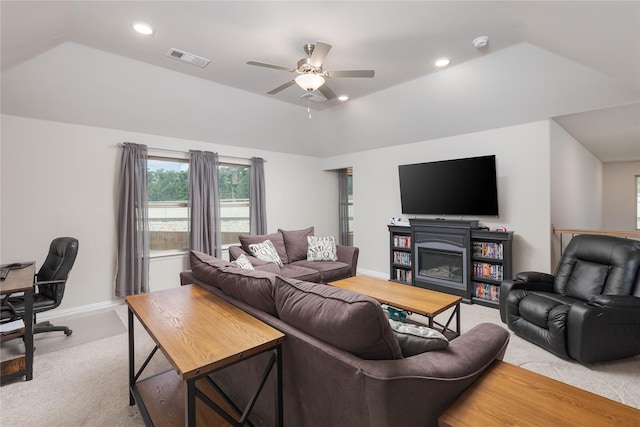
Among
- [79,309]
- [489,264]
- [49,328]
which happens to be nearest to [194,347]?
[49,328]

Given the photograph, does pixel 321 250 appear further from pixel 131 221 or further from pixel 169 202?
pixel 131 221

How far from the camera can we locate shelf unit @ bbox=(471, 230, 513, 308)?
12.7 ft

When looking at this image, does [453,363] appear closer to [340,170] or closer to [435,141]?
[435,141]

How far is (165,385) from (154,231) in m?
3.08

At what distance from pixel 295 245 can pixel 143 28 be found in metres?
3.26

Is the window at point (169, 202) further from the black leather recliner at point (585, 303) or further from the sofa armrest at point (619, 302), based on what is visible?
the sofa armrest at point (619, 302)

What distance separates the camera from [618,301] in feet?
7.86

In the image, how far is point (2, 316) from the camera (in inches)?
102

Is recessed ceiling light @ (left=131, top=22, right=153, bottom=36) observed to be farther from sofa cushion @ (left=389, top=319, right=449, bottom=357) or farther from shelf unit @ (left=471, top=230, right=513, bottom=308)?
shelf unit @ (left=471, top=230, right=513, bottom=308)

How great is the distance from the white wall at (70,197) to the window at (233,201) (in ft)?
2.80

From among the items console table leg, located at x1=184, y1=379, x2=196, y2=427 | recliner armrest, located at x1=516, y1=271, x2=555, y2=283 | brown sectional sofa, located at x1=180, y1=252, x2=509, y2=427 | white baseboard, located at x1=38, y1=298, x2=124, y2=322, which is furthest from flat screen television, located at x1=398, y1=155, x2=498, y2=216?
white baseboard, located at x1=38, y1=298, x2=124, y2=322

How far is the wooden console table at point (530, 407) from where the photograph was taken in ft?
3.33

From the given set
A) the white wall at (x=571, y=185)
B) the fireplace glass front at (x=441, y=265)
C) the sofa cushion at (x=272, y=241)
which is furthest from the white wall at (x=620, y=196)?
the sofa cushion at (x=272, y=241)

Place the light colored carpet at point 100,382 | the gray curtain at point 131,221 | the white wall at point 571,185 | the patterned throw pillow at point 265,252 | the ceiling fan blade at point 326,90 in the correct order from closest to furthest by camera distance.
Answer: the light colored carpet at point 100,382 < the ceiling fan blade at point 326,90 < the white wall at point 571,185 < the gray curtain at point 131,221 < the patterned throw pillow at point 265,252
